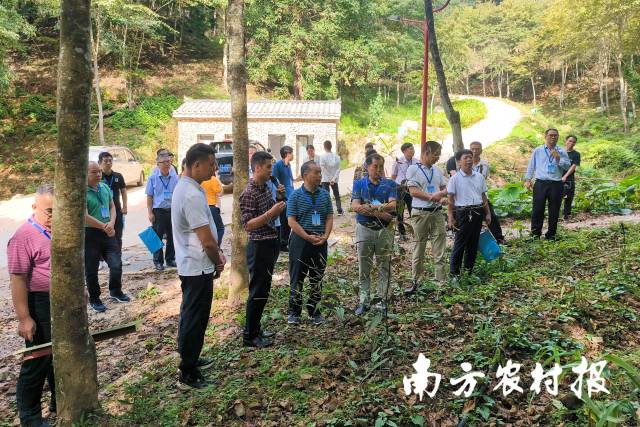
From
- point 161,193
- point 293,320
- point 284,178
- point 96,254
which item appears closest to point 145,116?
point 284,178

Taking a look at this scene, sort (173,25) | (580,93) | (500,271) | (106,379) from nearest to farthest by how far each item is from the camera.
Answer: (106,379), (500,271), (173,25), (580,93)

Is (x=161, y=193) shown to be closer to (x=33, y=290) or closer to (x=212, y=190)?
(x=212, y=190)

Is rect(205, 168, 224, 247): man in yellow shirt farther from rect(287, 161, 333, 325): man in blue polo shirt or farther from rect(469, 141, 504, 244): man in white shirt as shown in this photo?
rect(469, 141, 504, 244): man in white shirt

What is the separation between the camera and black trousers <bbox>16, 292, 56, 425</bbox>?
12.8 feet

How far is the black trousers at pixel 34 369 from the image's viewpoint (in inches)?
153

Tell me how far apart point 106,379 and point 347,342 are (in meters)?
2.42

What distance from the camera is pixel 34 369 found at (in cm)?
390

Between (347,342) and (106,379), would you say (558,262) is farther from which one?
(106,379)

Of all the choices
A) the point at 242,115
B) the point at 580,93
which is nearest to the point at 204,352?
the point at 242,115

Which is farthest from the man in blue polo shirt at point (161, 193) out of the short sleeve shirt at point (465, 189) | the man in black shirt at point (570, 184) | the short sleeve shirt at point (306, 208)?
the man in black shirt at point (570, 184)

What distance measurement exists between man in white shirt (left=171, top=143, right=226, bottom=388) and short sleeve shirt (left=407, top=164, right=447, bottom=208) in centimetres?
276

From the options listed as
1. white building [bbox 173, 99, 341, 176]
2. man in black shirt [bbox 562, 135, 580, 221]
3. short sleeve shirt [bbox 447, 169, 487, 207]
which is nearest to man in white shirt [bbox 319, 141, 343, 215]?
man in black shirt [bbox 562, 135, 580, 221]

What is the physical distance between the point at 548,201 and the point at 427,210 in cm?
311

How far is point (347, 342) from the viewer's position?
14.6 ft
